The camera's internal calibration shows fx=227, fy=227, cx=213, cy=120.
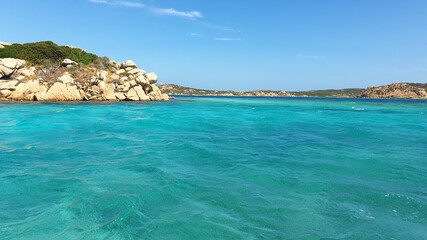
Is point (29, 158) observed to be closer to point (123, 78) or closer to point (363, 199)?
point (363, 199)

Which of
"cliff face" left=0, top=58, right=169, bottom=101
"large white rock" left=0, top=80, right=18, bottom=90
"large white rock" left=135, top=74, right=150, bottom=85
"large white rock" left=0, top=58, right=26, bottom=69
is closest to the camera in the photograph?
"large white rock" left=0, top=80, right=18, bottom=90

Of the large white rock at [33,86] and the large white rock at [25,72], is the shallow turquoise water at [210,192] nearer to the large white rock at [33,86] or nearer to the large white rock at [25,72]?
the large white rock at [33,86]

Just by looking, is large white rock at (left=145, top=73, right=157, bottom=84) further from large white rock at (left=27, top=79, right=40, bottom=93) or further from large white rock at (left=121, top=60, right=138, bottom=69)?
large white rock at (left=27, top=79, right=40, bottom=93)

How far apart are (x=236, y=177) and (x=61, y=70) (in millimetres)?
68119

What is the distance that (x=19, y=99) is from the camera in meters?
45.0

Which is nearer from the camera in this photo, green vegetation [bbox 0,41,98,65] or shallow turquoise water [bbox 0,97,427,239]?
shallow turquoise water [bbox 0,97,427,239]

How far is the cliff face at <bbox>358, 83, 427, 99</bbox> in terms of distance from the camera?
160375 mm

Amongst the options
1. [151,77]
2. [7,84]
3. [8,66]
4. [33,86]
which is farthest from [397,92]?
[8,66]

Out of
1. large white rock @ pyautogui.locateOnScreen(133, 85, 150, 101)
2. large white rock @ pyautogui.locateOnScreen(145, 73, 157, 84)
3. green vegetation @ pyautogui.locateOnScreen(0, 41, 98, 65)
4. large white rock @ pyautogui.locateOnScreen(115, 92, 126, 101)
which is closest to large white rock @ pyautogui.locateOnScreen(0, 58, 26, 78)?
green vegetation @ pyautogui.locateOnScreen(0, 41, 98, 65)

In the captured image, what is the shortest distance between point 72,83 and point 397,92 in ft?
680

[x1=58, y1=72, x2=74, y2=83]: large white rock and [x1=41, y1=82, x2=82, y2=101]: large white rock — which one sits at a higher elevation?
[x1=58, y1=72, x2=74, y2=83]: large white rock

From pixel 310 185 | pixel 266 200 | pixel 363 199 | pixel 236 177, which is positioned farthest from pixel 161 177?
pixel 363 199

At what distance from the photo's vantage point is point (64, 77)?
2058 inches

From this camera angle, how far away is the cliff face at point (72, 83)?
46.3 metres
